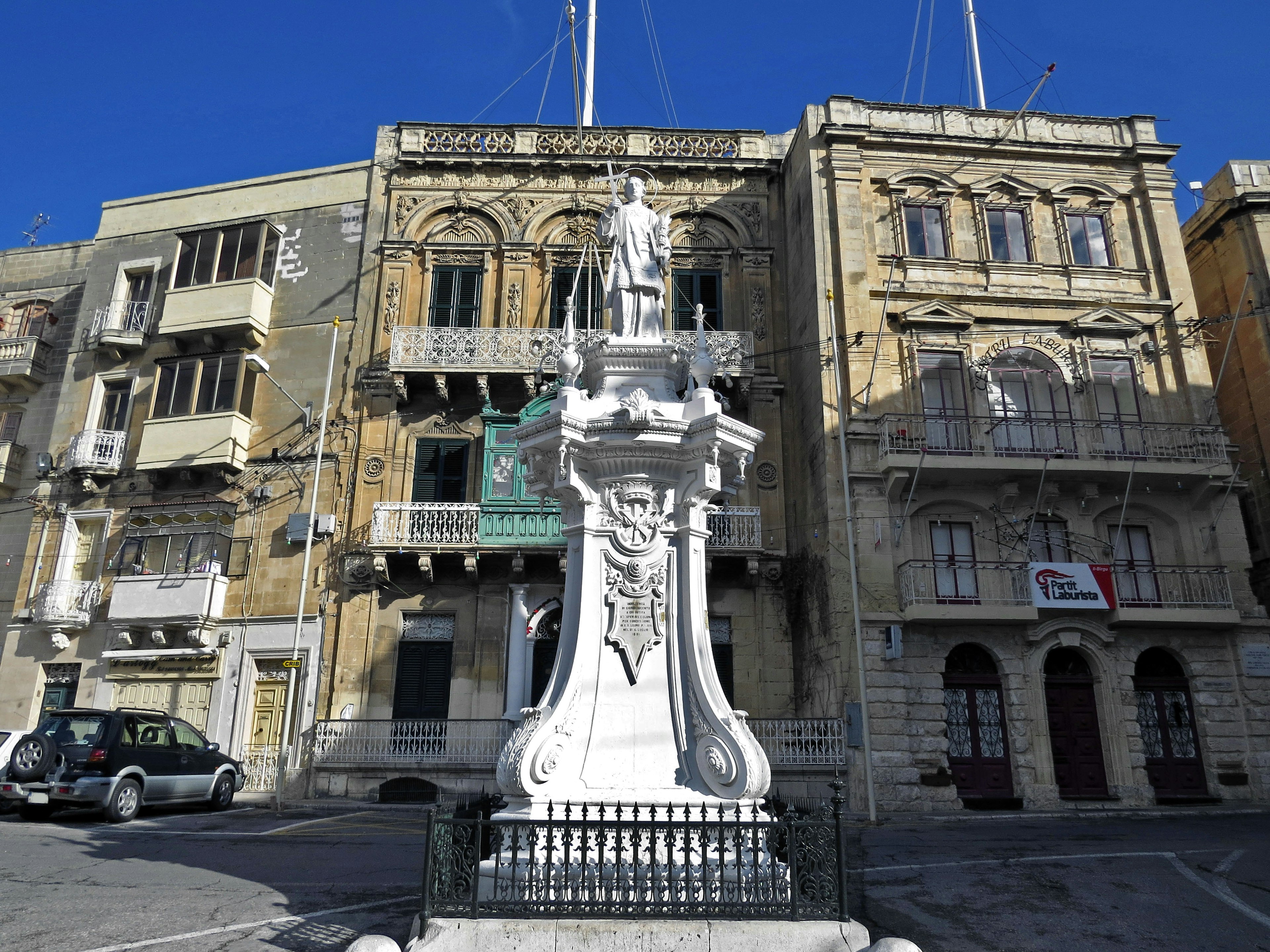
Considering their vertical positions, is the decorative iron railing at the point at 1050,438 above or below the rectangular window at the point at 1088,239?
below

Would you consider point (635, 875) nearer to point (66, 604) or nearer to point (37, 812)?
point (37, 812)

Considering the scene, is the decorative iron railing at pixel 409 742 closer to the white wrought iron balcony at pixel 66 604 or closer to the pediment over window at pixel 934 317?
the white wrought iron balcony at pixel 66 604

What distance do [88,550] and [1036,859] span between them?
23.7 meters

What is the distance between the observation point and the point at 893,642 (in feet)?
62.1

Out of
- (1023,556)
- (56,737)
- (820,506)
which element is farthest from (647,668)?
(1023,556)

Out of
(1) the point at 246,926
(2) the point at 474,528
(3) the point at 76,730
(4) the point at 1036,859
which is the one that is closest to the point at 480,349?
(2) the point at 474,528

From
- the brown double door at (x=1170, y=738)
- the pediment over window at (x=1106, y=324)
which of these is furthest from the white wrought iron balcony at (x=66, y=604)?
the pediment over window at (x=1106, y=324)

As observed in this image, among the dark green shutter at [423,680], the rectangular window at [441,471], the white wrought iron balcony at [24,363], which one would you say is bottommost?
the dark green shutter at [423,680]

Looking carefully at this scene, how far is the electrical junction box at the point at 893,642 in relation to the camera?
1881cm

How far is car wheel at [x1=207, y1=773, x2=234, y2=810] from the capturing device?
1675 centimetres

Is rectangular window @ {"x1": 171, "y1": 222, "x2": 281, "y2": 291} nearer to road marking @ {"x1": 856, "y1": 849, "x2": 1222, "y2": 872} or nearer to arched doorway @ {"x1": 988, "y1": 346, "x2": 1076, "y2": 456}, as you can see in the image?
arched doorway @ {"x1": 988, "y1": 346, "x2": 1076, "y2": 456}

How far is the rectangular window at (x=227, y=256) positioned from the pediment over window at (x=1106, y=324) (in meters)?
21.3

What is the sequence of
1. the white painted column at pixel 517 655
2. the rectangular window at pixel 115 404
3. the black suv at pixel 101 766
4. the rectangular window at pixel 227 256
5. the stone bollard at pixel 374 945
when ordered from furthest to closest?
1. the rectangular window at pixel 115 404
2. the rectangular window at pixel 227 256
3. the white painted column at pixel 517 655
4. the black suv at pixel 101 766
5. the stone bollard at pixel 374 945

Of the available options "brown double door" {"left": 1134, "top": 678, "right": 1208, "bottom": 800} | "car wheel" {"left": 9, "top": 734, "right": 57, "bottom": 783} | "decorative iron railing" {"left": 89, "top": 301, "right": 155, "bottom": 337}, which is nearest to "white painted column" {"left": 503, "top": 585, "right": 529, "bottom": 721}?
"car wheel" {"left": 9, "top": 734, "right": 57, "bottom": 783}
